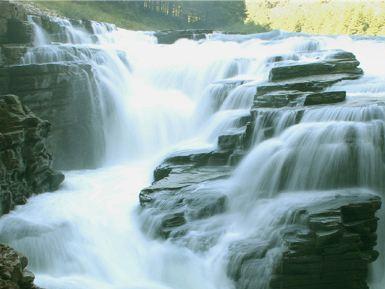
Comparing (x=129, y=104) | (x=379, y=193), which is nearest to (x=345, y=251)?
(x=379, y=193)

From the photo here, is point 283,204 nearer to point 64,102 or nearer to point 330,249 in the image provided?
point 330,249

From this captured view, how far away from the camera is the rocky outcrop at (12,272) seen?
636 centimetres

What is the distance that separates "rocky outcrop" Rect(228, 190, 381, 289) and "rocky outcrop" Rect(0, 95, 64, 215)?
5871mm

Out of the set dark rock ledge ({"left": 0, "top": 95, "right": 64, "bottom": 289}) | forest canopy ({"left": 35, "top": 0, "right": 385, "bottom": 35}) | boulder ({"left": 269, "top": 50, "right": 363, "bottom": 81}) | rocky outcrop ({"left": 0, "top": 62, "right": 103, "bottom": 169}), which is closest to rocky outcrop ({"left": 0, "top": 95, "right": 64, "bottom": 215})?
dark rock ledge ({"left": 0, "top": 95, "right": 64, "bottom": 289})

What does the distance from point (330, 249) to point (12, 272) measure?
4476 mm

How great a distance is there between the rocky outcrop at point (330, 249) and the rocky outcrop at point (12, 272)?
137 inches

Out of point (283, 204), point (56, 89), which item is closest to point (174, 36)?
point (56, 89)

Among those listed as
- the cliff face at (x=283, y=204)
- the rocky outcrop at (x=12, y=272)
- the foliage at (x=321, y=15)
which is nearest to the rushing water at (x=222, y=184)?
the cliff face at (x=283, y=204)

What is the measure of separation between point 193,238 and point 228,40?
18.6 m

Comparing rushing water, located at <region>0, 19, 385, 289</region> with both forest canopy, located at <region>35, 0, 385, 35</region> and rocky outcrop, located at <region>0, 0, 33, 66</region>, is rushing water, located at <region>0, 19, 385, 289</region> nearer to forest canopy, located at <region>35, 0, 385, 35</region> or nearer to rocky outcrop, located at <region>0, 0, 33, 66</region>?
rocky outcrop, located at <region>0, 0, 33, 66</region>

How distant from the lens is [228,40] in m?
26.7

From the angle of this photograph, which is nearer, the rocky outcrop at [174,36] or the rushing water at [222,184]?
the rushing water at [222,184]

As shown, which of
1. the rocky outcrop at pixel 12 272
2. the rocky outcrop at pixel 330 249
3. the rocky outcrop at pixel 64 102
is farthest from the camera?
the rocky outcrop at pixel 64 102

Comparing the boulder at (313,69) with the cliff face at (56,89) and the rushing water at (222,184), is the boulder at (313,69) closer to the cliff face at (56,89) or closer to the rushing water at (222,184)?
the rushing water at (222,184)
